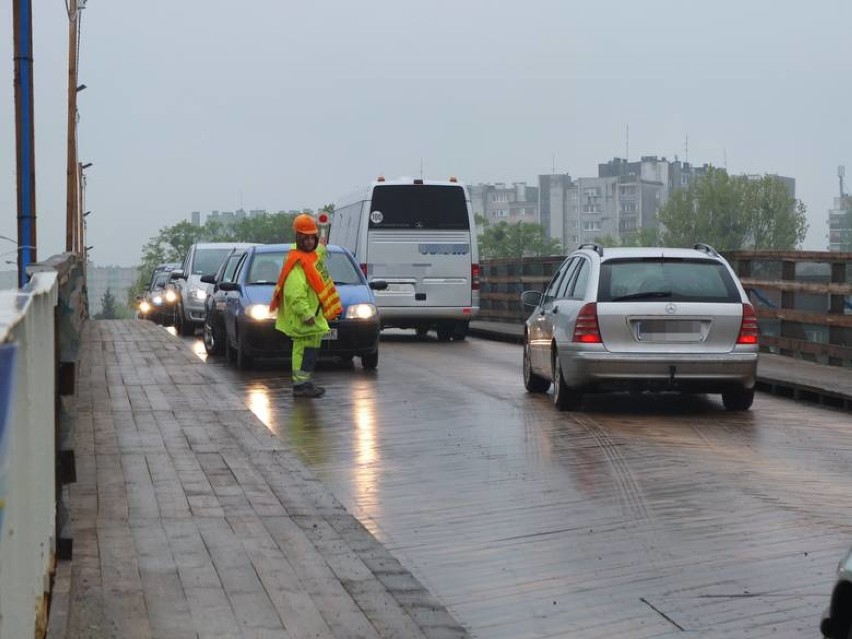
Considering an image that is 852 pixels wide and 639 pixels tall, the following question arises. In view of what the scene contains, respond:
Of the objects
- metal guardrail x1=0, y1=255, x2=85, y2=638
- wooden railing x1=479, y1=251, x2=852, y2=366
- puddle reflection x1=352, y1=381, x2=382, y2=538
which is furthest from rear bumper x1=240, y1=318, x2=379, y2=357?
metal guardrail x1=0, y1=255, x2=85, y2=638

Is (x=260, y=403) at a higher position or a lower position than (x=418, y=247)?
lower

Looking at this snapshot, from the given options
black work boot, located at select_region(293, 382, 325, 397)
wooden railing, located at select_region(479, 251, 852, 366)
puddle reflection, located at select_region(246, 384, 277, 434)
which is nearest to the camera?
puddle reflection, located at select_region(246, 384, 277, 434)

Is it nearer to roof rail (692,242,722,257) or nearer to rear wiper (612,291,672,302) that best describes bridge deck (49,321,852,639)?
rear wiper (612,291,672,302)

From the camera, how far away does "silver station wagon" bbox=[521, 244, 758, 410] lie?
13.6 metres

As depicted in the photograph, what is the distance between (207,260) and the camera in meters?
33.0

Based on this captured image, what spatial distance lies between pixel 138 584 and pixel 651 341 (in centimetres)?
814

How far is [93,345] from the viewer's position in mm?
23891

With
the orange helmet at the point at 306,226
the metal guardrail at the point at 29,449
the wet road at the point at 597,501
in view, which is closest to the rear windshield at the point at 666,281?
the wet road at the point at 597,501

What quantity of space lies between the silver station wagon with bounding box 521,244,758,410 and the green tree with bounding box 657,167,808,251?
131202mm

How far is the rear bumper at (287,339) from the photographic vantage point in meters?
19.4

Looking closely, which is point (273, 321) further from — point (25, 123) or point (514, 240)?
point (514, 240)

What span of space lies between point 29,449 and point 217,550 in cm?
266

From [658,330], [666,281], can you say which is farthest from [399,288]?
[658,330]

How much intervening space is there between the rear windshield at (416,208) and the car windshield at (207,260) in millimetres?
5779
